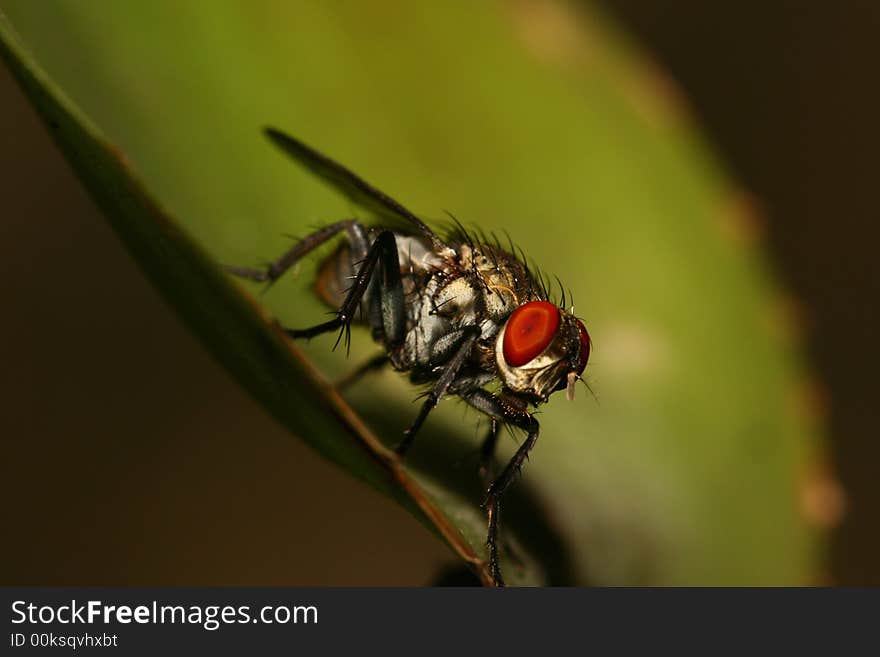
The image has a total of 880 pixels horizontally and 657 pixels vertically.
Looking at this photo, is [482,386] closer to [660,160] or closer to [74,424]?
[660,160]

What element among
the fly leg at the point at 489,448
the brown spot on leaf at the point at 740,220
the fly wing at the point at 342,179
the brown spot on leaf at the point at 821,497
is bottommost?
the fly leg at the point at 489,448

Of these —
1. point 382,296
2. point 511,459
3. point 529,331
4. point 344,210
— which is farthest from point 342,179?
point 511,459

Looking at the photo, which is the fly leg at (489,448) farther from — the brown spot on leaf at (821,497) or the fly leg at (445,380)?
the brown spot on leaf at (821,497)

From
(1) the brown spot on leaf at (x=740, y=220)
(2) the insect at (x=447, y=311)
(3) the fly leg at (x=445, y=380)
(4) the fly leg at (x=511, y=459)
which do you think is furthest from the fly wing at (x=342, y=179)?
(1) the brown spot on leaf at (x=740, y=220)

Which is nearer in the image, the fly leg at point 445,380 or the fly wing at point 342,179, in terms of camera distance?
the fly leg at point 445,380

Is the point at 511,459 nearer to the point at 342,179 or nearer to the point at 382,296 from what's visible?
the point at 382,296

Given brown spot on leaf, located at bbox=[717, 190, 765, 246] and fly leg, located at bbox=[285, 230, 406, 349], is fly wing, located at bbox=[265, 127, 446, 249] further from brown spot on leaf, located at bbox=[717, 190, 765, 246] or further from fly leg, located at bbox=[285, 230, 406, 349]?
brown spot on leaf, located at bbox=[717, 190, 765, 246]

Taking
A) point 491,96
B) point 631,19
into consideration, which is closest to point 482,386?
point 491,96
